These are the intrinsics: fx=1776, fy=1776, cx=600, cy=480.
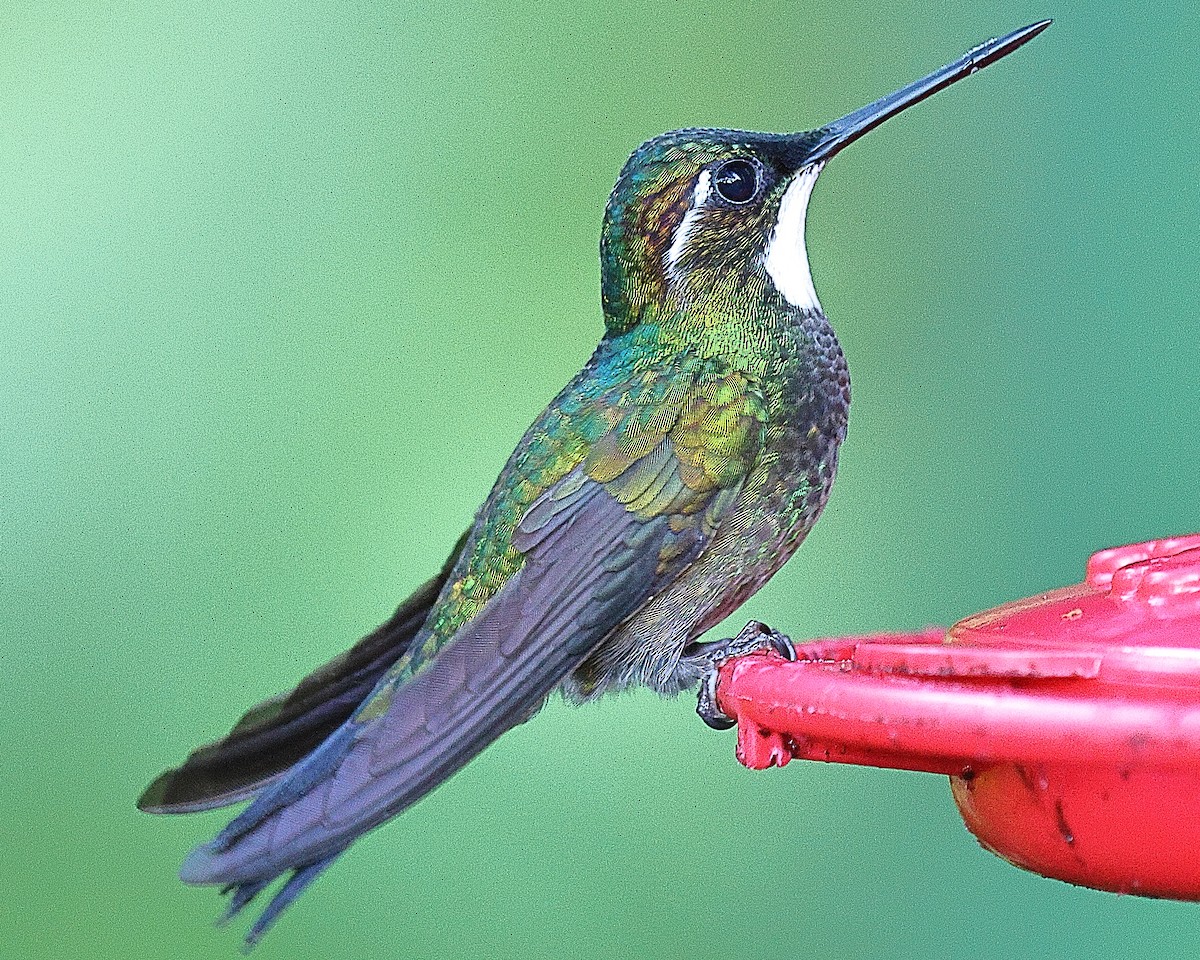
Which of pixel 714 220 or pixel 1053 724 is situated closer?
pixel 1053 724

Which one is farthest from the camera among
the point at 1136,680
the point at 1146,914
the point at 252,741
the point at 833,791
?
the point at 833,791

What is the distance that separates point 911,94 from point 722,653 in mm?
933

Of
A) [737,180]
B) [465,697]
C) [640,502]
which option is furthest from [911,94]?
[465,697]

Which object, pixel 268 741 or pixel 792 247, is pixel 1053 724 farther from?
pixel 792 247

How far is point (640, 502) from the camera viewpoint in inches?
111

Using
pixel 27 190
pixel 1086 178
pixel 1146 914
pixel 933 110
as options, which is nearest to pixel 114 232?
pixel 27 190

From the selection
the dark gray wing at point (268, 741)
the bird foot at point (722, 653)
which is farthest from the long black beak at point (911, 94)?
the dark gray wing at point (268, 741)

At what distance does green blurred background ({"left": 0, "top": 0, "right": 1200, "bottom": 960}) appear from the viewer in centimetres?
395

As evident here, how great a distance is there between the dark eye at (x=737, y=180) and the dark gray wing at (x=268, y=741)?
101cm

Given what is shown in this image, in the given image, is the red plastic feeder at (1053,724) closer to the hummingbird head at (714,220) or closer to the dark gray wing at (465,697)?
the dark gray wing at (465,697)

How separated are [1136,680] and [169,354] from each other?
10.2 feet

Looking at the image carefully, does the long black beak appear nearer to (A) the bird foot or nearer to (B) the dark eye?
(B) the dark eye

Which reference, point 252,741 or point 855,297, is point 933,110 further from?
point 252,741

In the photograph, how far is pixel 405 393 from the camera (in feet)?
13.6
